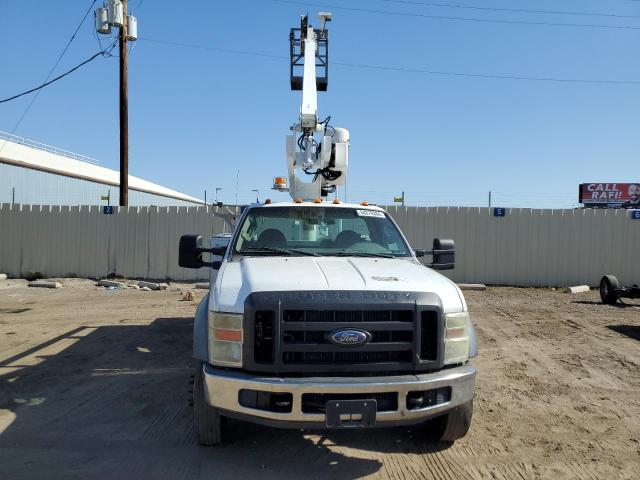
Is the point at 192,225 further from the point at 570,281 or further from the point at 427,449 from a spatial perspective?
the point at 427,449

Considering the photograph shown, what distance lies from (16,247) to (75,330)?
8.40 m

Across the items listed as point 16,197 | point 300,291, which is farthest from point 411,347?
point 16,197

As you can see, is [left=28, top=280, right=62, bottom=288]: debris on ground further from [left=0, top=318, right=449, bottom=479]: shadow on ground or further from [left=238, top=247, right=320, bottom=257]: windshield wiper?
[left=238, top=247, right=320, bottom=257]: windshield wiper

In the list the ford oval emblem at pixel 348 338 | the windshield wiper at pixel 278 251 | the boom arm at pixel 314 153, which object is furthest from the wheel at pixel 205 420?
the boom arm at pixel 314 153

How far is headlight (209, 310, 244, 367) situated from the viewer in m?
3.49

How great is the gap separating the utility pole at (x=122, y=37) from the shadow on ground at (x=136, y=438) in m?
11.1

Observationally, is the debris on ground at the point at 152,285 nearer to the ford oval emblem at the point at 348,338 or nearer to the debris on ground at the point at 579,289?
the debris on ground at the point at 579,289

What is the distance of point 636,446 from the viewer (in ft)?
13.9

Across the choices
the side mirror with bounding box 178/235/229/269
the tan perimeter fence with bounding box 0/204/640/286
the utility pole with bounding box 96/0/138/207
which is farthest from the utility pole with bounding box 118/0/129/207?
the side mirror with bounding box 178/235/229/269

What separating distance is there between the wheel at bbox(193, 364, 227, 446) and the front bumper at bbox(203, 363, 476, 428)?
0.28m

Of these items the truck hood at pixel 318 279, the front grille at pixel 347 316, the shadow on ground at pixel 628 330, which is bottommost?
the shadow on ground at pixel 628 330

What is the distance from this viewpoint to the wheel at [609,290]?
38.9ft

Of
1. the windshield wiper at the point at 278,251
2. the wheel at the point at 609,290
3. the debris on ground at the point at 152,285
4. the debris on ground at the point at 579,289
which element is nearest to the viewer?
A: the windshield wiper at the point at 278,251

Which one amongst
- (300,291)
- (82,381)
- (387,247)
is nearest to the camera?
(300,291)
